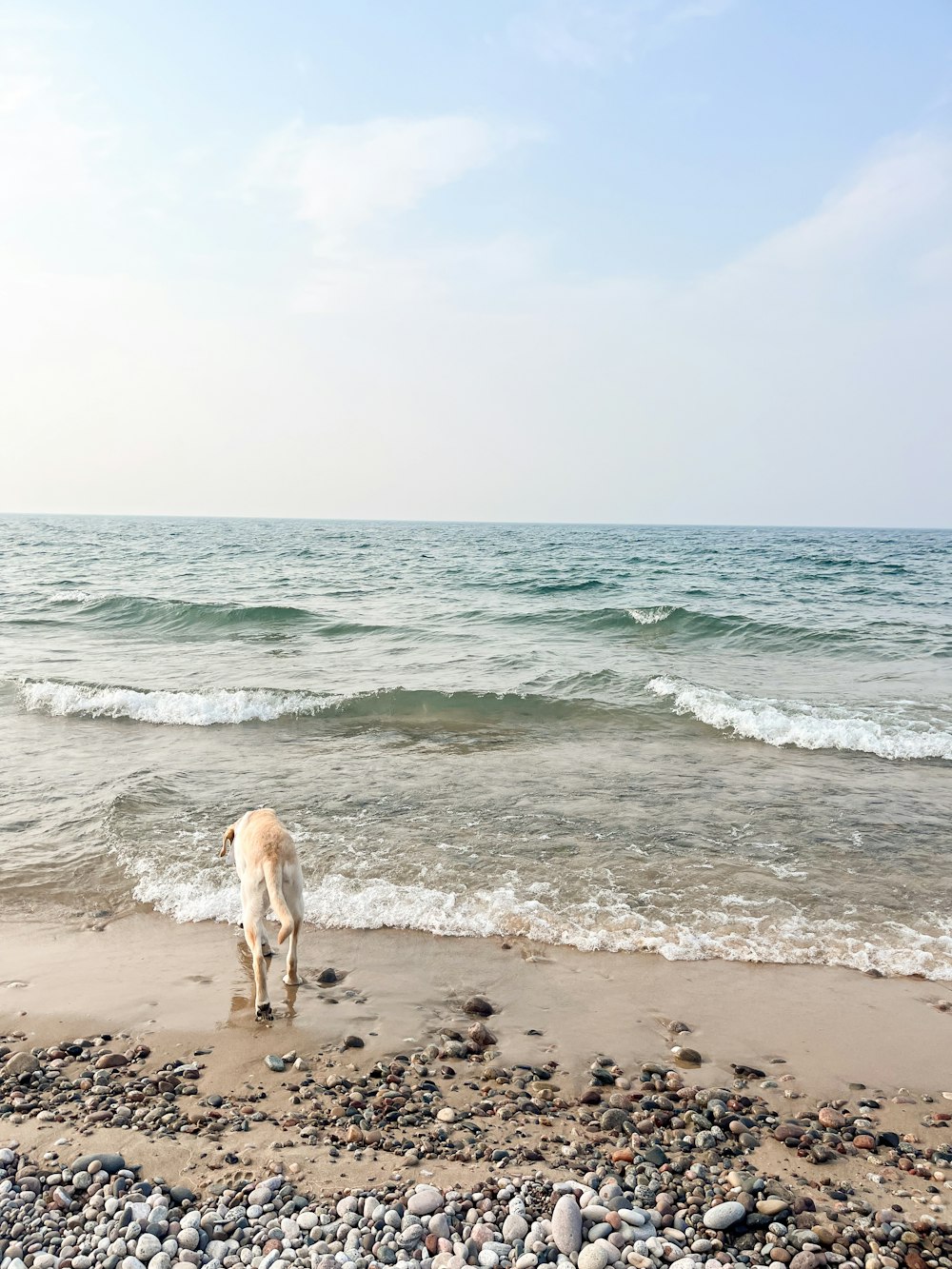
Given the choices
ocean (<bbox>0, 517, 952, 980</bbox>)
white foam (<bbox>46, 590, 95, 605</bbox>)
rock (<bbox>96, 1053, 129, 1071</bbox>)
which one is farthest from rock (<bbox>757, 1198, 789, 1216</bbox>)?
white foam (<bbox>46, 590, 95, 605</bbox>)

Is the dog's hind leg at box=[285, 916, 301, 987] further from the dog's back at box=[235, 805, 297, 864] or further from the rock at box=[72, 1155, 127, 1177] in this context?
the rock at box=[72, 1155, 127, 1177]

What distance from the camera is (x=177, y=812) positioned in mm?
8594

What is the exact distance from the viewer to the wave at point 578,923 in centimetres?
585

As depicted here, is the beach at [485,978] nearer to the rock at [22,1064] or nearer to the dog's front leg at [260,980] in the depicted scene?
the rock at [22,1064]

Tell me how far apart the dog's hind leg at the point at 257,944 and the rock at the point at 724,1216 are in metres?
2.90

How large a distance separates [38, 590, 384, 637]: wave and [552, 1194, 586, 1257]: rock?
18.0m

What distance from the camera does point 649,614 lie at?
22828 mm

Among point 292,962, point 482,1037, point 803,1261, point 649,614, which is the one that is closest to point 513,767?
point 292,962

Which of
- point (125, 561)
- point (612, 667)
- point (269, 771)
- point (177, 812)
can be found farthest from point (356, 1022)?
point (125, 561)

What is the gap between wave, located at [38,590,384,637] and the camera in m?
21.4

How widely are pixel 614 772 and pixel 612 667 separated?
6.23 metres

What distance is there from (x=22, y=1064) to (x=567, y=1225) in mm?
3201

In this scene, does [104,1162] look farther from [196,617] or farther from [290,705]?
[196,617]

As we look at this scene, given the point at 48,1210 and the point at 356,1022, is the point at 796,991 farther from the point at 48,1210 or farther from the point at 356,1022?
the point at 48,1210
